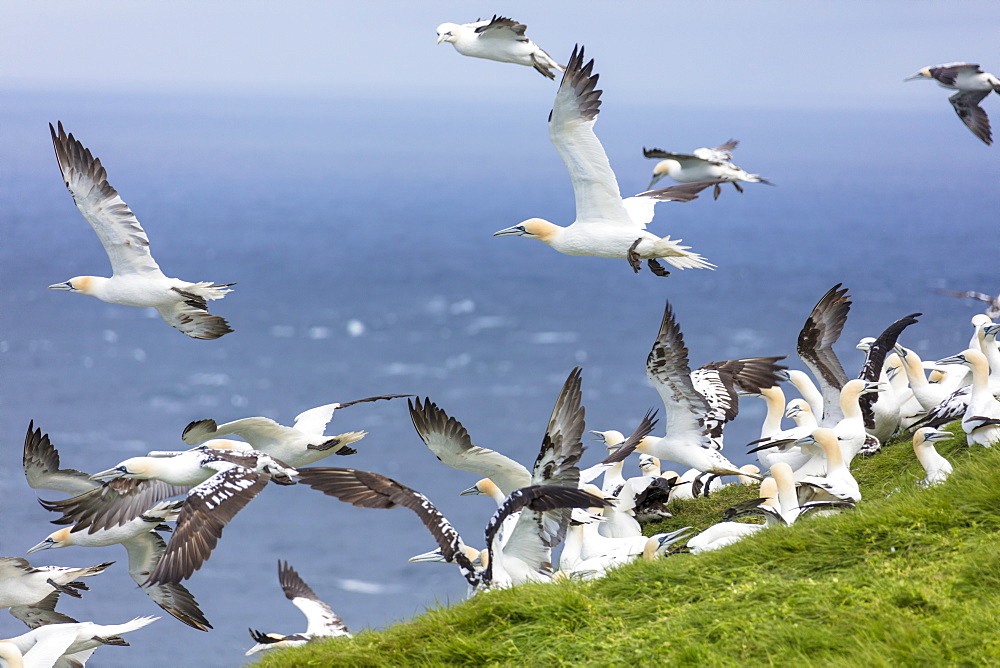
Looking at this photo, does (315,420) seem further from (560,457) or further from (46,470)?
(560,457)

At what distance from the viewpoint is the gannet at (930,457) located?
26.7ft

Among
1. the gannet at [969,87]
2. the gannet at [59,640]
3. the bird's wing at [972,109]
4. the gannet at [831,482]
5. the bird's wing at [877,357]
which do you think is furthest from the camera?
the bird's wing at [972,109]

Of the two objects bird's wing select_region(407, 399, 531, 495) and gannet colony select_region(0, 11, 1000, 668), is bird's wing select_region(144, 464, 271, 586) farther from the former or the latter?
bird's wing select_region(407, 399, 531, 495)

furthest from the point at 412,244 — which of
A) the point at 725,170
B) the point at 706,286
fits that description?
the point at 725,170

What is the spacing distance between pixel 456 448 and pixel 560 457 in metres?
0.97

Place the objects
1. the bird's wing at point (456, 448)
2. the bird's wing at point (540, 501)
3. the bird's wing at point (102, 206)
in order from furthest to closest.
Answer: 1. the bird's wing at point (102, 206)
2. the bird's wing at point (456, 448)
3. the bird's wing at point (540, 501)

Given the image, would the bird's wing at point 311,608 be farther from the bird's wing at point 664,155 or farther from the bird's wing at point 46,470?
the bird's wing at point 664,155

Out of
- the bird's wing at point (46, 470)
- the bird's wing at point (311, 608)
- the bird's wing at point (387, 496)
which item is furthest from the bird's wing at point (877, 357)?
the bird's wing at point (46, 470)

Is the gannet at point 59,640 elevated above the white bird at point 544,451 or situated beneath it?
situated beneath

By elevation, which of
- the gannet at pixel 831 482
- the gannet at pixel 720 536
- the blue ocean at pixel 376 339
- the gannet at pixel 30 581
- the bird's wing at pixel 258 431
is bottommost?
the blue ocean at pixel 376 339

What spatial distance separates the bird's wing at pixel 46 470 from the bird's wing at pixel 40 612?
1038 millimetres

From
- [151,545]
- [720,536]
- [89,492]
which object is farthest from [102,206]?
[720,536]

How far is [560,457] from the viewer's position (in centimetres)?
844

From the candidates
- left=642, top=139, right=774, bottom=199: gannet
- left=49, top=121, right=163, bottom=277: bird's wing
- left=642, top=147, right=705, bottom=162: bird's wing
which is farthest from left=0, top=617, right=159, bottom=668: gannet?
left=642, top=139, right=774, bottom=199: gannet
